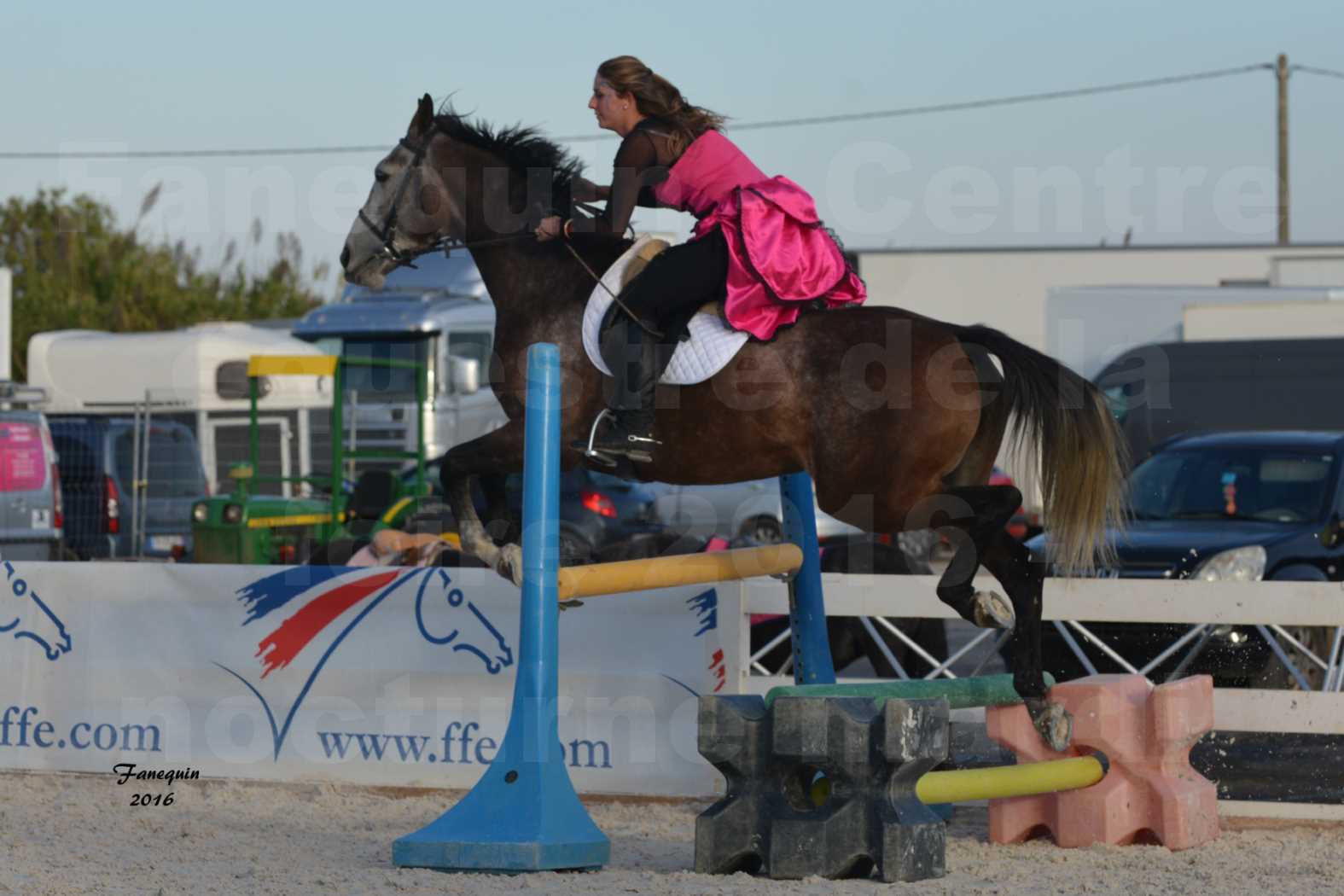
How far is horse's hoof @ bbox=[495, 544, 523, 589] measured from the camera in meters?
5.29

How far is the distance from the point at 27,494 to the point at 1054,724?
11.9 metres

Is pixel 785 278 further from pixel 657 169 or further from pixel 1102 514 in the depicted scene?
pixel 1102 514

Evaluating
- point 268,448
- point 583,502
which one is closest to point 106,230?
point 268,448

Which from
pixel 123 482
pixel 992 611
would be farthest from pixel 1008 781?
pixel 123 482

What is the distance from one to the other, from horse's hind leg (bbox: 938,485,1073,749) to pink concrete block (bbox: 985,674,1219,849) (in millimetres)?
267

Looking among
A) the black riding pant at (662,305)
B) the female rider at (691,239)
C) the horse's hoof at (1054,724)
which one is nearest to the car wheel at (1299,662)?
the horse's hoof at (1054,724)

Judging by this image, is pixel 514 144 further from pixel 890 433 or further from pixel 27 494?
pixel 27 494

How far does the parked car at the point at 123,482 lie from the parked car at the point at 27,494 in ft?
A: 4.77

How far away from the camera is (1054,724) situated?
225 inches

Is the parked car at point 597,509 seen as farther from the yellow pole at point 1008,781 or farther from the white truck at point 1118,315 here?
the yellow pole at point 1008,781

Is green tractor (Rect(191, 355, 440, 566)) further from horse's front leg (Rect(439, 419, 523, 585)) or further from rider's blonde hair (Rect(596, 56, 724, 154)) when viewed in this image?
rider's blonde hair (Rect(596, 56, 724, 154))

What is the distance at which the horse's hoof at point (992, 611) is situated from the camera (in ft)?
18.2

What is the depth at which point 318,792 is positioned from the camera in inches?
280

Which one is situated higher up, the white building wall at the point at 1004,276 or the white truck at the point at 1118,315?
the white building wall at the point at 1004,276
